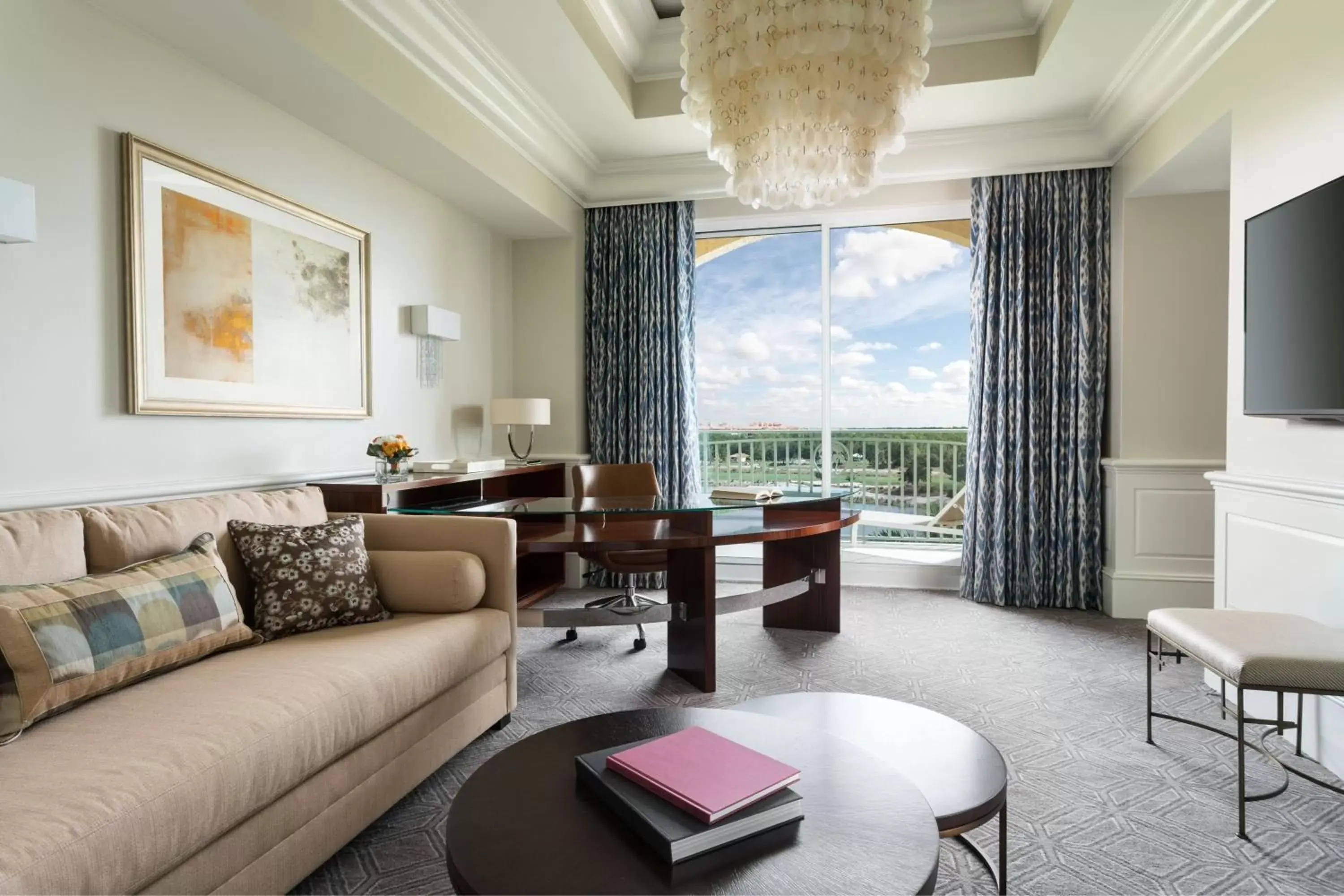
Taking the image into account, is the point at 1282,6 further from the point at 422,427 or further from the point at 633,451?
the point at 422,427

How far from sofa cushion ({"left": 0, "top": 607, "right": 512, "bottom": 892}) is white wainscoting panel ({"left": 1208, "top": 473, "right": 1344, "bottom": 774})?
2808 millimetres

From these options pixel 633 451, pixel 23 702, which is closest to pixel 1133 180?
pixel 633 451

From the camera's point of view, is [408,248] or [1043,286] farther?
[1043,286]

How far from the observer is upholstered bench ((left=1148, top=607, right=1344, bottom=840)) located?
2008mm

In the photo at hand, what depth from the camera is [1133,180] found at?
425cm

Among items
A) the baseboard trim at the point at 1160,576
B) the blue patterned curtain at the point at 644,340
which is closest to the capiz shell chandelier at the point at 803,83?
the blue patterned curtain at the point at 644,340

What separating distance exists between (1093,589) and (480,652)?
12.7ft

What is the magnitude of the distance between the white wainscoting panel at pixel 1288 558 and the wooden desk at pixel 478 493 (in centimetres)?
281

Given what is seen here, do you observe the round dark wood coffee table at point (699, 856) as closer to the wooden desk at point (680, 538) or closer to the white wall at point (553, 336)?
the wooden desk at point (680, 538)

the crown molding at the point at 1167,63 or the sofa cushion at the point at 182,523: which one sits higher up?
the crown molding at the point at 1167,63

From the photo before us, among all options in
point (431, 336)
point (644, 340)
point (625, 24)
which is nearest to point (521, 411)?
point (431, 336)

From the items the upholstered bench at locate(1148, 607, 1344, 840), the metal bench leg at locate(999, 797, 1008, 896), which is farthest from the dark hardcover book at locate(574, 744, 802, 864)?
the upholstered bench at locate(1148, 607, 1344, 840)

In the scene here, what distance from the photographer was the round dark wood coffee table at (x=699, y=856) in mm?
1101

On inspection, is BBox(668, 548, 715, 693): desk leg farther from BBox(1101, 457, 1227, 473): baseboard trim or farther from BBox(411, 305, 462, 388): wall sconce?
BBox(1101, 457, 1227, 473): baseboard trim
